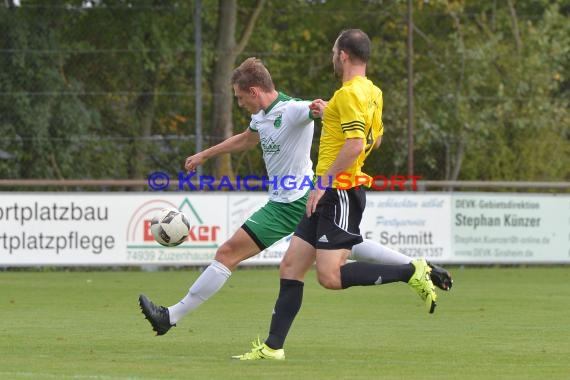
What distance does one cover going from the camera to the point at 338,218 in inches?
338

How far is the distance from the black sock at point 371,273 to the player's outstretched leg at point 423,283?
4cm

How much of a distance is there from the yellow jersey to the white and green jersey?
57 cm

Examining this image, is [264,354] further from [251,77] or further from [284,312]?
[251,77]

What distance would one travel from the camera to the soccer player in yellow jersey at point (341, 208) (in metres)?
8.36

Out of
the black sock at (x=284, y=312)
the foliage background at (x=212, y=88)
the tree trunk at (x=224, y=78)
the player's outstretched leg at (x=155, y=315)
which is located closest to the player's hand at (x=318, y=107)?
the black sock at (x=284, y=312)

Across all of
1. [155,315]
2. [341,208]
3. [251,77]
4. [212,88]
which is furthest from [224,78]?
[341,208]

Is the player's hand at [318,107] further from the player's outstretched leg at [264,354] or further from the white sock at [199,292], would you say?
the player's outstretched leg at [264,354]

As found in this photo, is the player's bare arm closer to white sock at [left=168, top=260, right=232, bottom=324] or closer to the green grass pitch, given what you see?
white sock at [left=168, top=260, right=232, bottom=324]

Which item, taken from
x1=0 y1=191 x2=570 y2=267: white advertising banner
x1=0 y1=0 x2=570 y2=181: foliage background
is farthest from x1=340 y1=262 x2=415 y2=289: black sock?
x1=0 y1=0 x2=570 y2=181: foliage background

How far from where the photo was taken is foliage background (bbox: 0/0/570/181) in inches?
901

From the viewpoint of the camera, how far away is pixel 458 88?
26844 millimetres

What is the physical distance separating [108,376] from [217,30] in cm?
1770

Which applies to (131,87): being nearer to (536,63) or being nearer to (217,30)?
(217,30)

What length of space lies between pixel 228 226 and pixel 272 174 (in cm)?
1128
